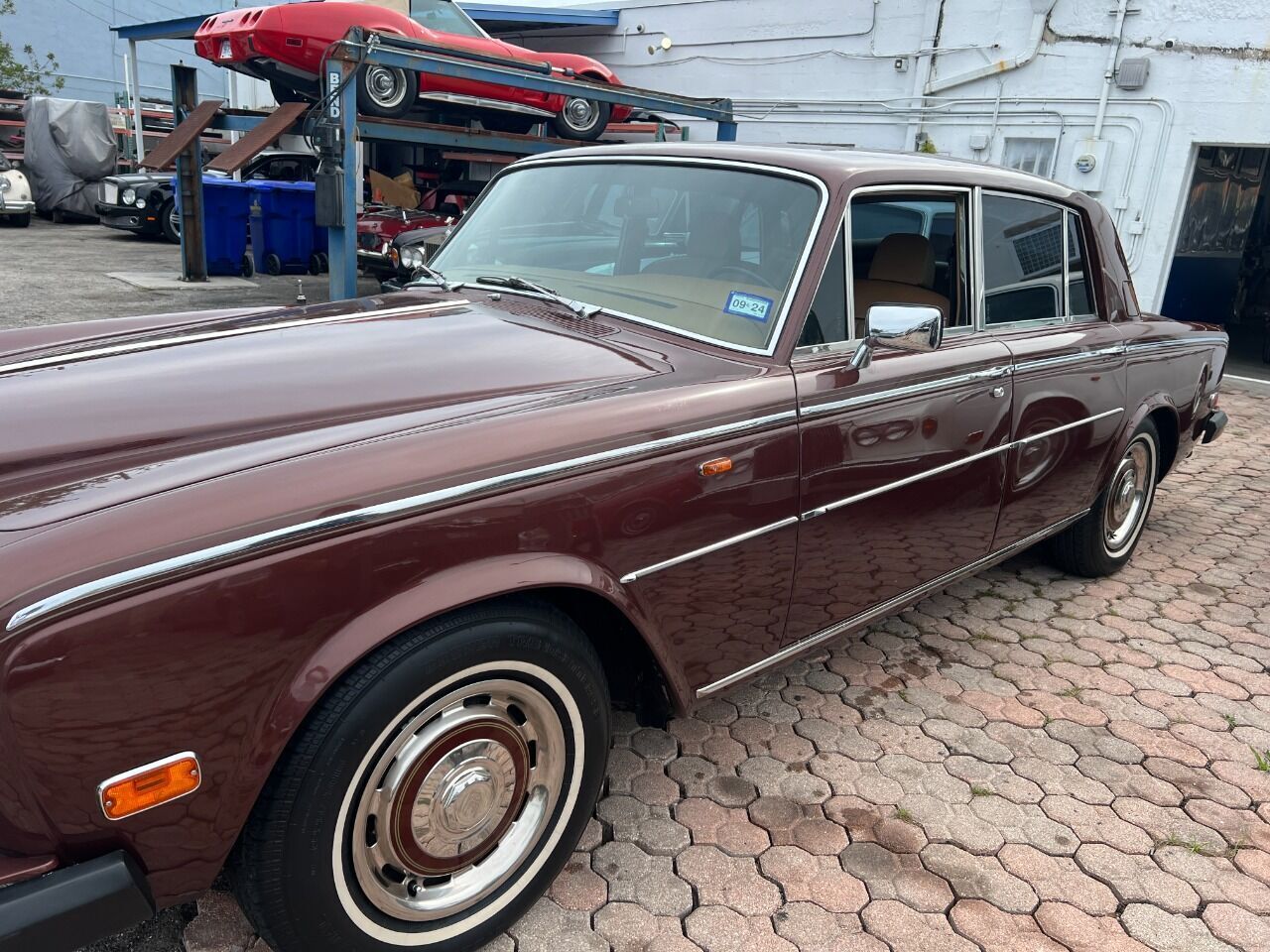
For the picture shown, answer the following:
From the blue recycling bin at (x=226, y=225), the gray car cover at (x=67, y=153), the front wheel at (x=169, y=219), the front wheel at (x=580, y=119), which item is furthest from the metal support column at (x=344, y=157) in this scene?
the gray car cover at (x=67, y=153)

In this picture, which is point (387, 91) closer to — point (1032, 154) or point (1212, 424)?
point (1032, 154)

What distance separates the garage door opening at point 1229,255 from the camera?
10.7 meters

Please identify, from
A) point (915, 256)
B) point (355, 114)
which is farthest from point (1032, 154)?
point (915, 256)

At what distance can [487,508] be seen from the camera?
1804 millimetres

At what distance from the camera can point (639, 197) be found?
116 inches

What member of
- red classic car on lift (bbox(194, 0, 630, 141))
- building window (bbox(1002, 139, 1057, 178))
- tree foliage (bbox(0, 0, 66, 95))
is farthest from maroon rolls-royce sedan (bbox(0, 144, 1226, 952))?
tree foliage (bbox(0, 0, 66, 95))

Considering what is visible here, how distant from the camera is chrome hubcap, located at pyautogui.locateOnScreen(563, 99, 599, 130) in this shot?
10.6 metres

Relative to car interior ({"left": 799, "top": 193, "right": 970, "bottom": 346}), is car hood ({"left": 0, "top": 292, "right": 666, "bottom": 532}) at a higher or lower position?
lower

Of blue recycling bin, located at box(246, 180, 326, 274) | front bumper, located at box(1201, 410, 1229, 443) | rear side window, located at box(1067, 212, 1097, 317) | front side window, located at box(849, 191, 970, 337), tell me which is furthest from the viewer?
blue recycling bin, located at box(246, 180, 326, 274)

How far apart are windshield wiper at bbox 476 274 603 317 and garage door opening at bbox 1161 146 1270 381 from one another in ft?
32.2

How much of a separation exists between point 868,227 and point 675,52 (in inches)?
491

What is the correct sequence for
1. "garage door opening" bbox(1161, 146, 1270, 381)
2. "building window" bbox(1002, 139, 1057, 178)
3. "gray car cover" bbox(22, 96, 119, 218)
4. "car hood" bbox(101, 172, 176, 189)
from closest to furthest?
A: "building window" bbox(1002, 139, 1057, 178) < "garage door opening" bbox(1161, 146, 1270, 381) < "car hood" bbox(101, 172, 176, 189) < "gray car cover" bbox(22, 96, 119, 218)

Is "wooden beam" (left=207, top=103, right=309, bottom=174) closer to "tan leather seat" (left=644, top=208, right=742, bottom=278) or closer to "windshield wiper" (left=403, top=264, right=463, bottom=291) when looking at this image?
"windshield wiper" (left=403, top=264, right=463, bottom=291)

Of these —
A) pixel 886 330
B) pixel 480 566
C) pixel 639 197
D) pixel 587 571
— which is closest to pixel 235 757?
pixel 480 566
